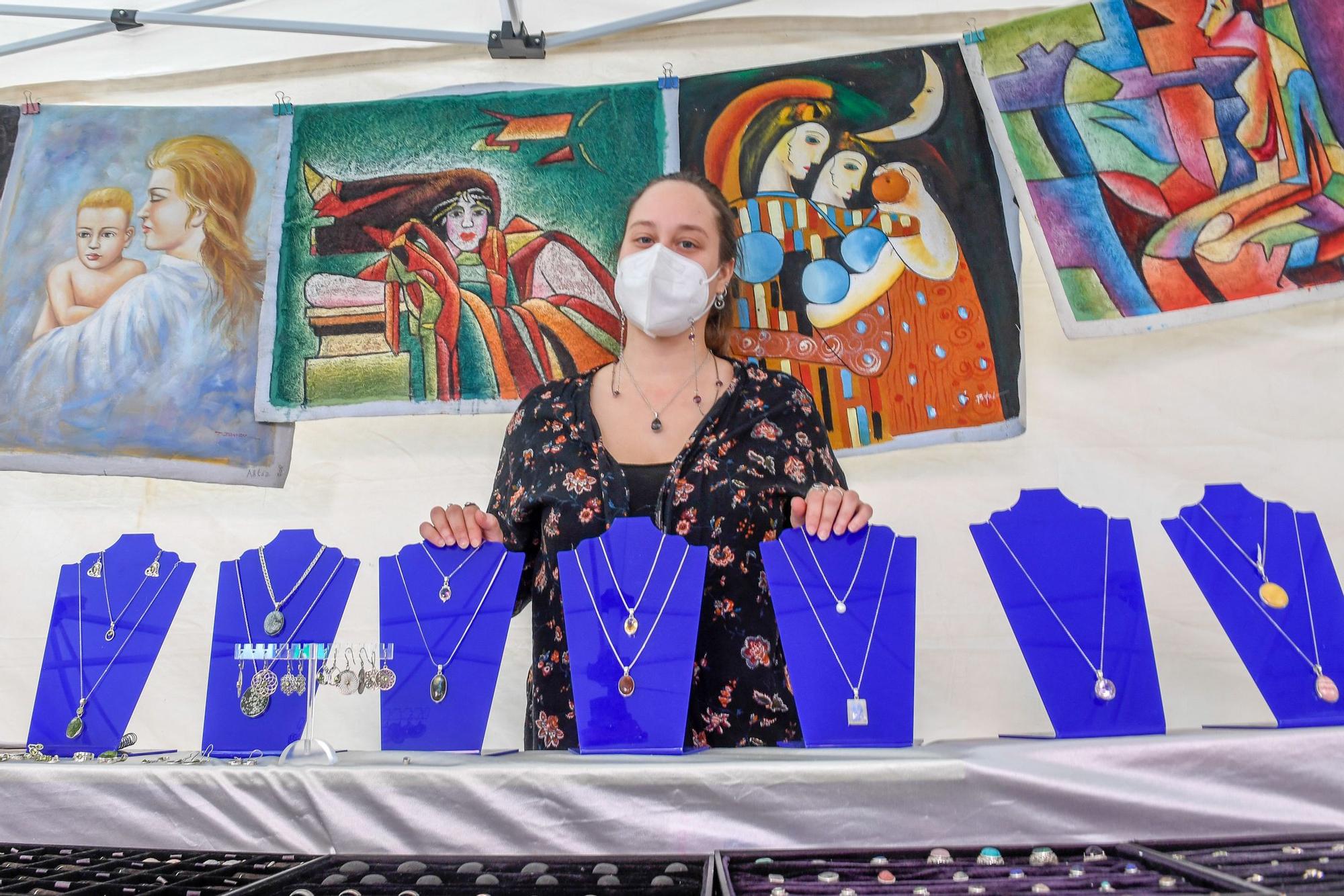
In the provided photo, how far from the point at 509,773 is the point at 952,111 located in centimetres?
191

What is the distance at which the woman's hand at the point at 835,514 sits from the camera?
1345 mm

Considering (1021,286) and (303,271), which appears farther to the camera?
(303,271)

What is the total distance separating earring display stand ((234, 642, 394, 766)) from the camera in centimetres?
122

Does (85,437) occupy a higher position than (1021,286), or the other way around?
(1021,286)

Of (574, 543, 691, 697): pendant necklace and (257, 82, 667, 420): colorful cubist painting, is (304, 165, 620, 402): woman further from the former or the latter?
(574, 543, 691, 697): pendant necklace

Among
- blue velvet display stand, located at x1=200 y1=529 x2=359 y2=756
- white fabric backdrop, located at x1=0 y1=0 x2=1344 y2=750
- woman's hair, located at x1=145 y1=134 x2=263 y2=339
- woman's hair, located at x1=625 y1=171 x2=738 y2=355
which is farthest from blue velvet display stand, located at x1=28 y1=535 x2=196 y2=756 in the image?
woman's hair, located at x1=625 y1=171 x2=738 y2=355

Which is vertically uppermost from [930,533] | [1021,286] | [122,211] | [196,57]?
[196,57]

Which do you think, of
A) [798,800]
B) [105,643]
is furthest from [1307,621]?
[105,643]

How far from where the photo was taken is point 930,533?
208 centimetres

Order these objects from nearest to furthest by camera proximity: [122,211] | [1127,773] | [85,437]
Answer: [1127,773], [85,437], [122,211]

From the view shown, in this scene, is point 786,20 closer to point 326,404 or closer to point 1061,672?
point 326,404

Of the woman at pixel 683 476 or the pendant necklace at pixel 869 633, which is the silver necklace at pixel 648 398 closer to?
the woman at pixel 683 476

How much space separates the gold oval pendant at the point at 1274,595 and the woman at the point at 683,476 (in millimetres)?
524

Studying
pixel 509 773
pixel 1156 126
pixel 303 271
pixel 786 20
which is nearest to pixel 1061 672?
pixel 509 773
